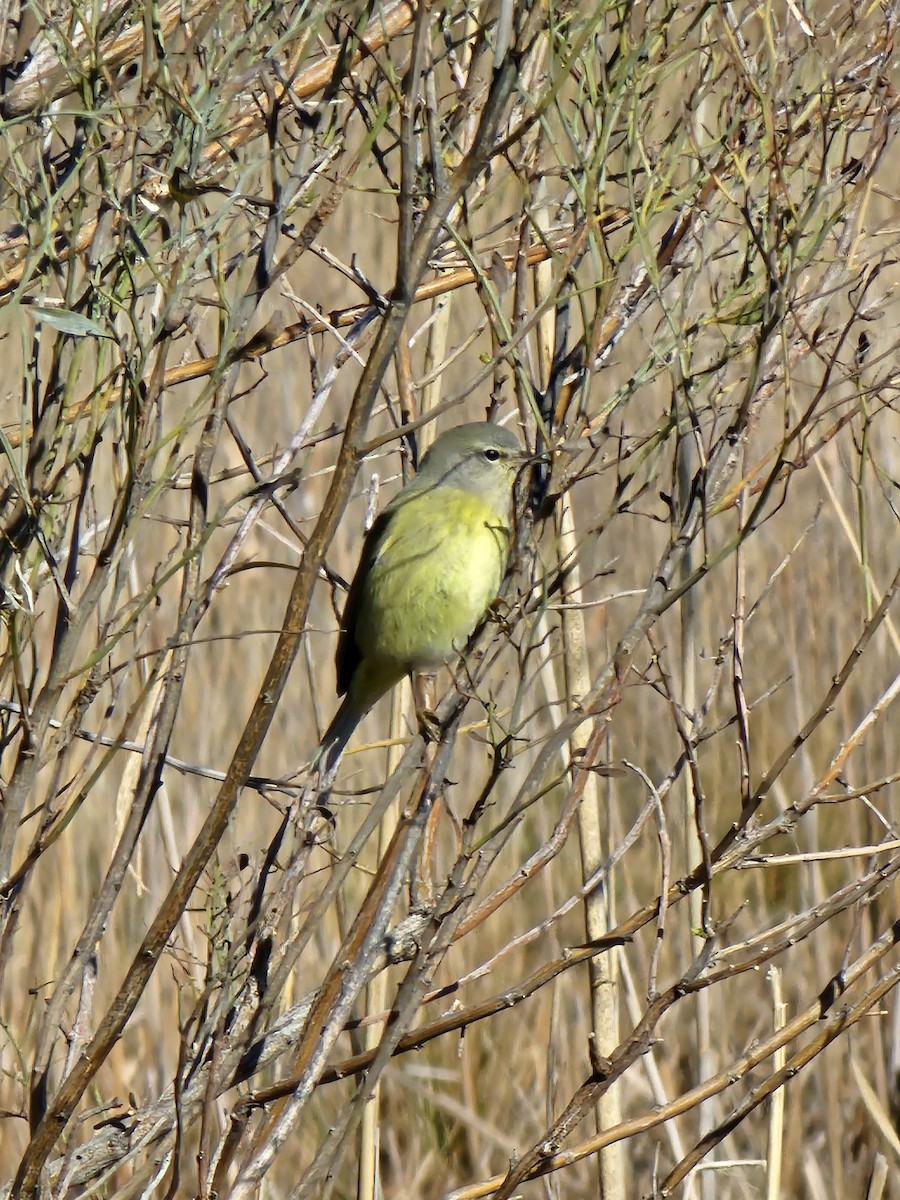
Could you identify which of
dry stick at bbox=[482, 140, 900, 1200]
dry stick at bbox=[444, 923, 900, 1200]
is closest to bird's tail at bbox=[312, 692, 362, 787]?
dry stick at bbox=[482, 140, 900, 1200]

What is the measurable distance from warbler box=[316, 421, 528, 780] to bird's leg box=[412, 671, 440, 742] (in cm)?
4

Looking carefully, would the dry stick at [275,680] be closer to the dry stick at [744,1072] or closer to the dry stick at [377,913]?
the dry stick at [377,913]

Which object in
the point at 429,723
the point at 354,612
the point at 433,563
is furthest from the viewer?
the point at 354,612

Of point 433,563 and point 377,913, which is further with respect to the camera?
point 433,563

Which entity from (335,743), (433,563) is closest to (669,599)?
(335,743)

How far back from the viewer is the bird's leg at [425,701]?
2.50 meters

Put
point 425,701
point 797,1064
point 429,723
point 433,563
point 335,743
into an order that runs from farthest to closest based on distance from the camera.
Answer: point 433,563 < point 425,701 < point 429,723 < point 335,743 < point 797,1064

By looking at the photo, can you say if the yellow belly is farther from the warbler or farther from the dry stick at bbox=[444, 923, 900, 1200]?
the dry stick at bbox=[444, 923, 900, 1200]

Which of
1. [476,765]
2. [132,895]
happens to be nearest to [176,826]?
[132,895]

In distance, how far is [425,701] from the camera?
3.00 m

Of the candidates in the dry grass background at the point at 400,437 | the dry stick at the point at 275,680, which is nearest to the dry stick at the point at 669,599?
the dry grass background at the point at 400,437

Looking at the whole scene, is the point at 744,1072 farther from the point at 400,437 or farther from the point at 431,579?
the point at 431,579

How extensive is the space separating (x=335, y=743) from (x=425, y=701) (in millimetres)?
543

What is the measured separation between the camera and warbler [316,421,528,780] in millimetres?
3062
